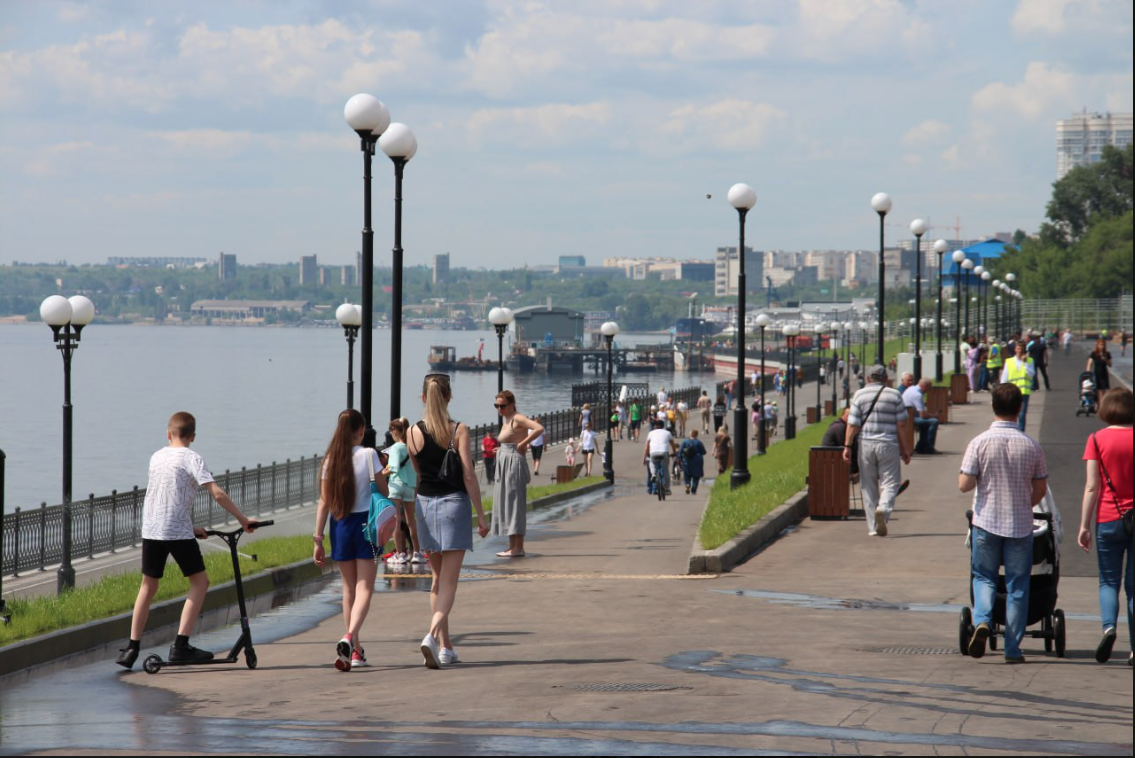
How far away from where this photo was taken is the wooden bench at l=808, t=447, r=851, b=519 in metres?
16.6

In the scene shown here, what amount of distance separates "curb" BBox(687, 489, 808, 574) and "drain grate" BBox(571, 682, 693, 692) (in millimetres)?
5539

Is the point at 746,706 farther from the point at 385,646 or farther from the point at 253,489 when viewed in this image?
the point at 253,489

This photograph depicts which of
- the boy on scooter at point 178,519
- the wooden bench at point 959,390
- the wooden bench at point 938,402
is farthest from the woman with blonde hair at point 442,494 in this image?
the wooden bench at point 959,390

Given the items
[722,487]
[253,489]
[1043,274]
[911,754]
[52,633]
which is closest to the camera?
[911,754]

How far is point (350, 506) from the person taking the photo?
873cm

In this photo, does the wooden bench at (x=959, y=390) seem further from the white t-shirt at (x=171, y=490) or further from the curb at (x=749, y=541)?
the white t-shirt at (x=171, y=490)

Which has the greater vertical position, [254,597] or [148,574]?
[148,574]

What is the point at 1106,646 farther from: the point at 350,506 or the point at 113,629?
the point at 113,629

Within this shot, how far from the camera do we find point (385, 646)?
31.2 feet

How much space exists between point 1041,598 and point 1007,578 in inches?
15.0

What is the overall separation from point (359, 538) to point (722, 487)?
573 inches

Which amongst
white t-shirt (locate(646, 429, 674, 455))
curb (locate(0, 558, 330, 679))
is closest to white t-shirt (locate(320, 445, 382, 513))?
curb (locate(0, 558, 330, 679))

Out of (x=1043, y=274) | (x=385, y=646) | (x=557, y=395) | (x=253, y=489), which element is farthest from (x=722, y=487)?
(x=557, y=395)

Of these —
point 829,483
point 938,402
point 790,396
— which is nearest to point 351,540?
point 829,483
